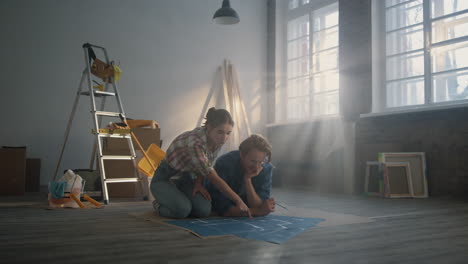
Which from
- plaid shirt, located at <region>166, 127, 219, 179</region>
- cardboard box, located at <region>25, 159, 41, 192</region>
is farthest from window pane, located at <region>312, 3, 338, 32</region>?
cardboard box, located at <region>25, 159, 41, 192</region>

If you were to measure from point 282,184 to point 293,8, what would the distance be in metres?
2.71

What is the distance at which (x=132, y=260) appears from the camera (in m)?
1.51

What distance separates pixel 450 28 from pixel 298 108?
2449 mm

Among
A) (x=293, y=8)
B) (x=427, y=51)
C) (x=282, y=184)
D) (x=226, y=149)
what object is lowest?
(x=282, y=184)

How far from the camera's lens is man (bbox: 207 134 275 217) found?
2.50m

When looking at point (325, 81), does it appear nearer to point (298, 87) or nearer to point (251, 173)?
point (298, 87)

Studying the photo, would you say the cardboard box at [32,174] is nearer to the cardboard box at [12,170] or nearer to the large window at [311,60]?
the cardboard box at [12,170]

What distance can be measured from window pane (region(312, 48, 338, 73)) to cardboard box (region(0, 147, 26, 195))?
3.85 metres

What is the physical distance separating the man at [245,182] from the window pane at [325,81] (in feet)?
10.7

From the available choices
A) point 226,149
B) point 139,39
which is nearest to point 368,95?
point 226,149

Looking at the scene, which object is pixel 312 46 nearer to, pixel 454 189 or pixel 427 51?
pixel 427 51

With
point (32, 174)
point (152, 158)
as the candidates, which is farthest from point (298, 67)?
point (32, 174)

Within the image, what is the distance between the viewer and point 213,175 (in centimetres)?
239

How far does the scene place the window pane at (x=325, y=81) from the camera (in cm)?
559
